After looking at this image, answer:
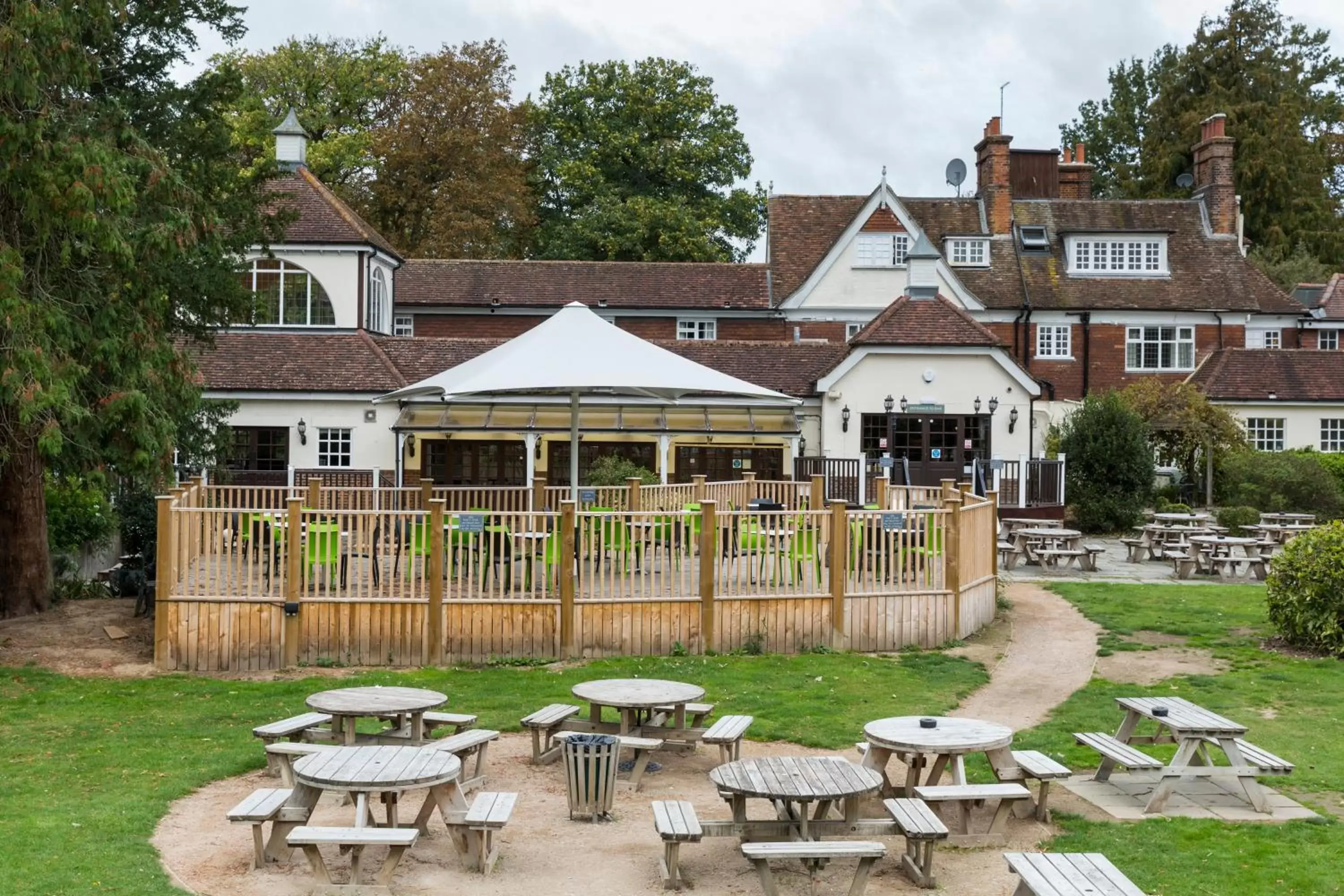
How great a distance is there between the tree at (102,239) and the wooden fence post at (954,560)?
8721 mm

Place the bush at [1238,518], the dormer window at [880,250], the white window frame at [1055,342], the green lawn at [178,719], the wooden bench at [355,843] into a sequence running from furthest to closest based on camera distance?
the white window frame at [1055,342] < the dormer window at [880,250] < the bush at [1238,518] < the green lawn at [178,719] < the wooden bench at [355,843]

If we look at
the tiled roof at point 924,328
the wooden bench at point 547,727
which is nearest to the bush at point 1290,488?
the tiled roof at point 924,328

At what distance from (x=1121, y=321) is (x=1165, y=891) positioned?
111 feet

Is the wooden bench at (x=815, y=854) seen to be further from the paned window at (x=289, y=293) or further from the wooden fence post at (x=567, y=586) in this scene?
the paned window at (x=289, y=293)

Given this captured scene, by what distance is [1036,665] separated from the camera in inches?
543

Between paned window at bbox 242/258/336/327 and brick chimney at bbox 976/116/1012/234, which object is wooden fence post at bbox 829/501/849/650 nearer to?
paned window at bbox 242/258/336/327

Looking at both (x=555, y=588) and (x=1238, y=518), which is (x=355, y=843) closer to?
(x=555, y=588)

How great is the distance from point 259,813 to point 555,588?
652cm

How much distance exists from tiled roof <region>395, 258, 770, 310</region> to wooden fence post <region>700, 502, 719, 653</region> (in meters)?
25.2

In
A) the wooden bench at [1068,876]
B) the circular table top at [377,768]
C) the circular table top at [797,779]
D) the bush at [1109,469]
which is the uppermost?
the bush at [1109,469]

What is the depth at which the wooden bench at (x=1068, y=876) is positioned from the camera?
6.09 m

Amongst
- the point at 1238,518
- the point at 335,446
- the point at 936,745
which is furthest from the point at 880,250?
the point at 936,745

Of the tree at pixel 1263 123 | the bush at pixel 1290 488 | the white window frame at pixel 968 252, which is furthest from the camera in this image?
the tree at pixel 1263 123

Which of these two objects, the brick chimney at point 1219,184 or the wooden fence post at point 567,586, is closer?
the wooden fence post at point 567,586
